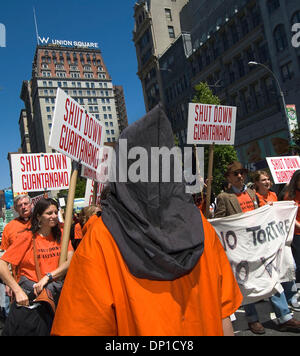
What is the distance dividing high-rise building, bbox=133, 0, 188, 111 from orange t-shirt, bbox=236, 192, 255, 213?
4376cm

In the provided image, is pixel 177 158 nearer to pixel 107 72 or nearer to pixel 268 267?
pixel 268 267

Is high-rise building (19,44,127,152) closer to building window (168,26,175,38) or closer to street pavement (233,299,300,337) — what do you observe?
building window (168,26,175,38)

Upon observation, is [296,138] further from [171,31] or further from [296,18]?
[171,31]

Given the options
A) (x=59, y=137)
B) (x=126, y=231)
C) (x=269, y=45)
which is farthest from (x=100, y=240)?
(x=269, y=45)

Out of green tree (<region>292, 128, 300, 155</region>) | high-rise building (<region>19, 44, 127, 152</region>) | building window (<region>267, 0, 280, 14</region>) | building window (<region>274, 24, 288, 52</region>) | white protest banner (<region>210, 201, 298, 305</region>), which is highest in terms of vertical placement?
high-rise building (<region>19, 44, 127, 152</region>)

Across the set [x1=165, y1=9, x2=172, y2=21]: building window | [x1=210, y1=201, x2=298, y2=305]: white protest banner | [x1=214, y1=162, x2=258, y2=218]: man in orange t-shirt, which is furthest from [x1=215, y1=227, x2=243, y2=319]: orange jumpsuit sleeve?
[x1=165, y1=9, x2=172, y2=21]: building window

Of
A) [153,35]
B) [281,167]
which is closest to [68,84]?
[153,35]

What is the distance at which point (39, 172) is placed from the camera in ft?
18.7

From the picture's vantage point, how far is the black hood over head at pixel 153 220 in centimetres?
135

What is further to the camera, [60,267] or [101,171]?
[101,171]

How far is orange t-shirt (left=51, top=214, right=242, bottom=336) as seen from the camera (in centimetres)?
134

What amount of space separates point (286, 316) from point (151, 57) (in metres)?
47.7

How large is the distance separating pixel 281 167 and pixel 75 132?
5.46m
